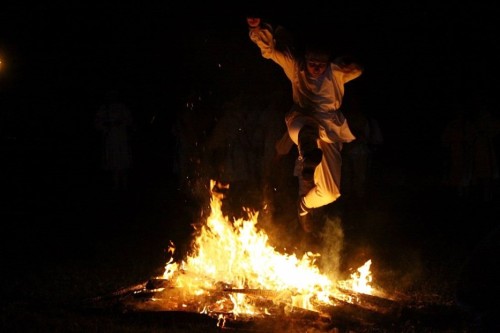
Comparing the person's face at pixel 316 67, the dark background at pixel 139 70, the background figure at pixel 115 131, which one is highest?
the dark background at pixel 139 70

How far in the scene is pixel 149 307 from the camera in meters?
7.00

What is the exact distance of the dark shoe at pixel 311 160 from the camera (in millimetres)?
7555

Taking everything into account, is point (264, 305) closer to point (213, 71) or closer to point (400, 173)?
point (213, 71)

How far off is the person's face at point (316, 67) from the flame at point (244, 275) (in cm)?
212

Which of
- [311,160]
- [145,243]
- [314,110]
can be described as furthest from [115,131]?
[311,160]

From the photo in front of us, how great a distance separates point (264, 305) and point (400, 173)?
13.5 metres

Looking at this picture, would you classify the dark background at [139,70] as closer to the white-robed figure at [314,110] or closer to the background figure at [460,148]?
the background figure at [460,148]

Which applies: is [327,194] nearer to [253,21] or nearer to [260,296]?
[260,296]

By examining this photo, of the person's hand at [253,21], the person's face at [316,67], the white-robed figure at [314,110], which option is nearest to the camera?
the person's hand at [253,21]

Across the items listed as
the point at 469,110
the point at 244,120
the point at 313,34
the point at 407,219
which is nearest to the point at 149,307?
the point at 313,34

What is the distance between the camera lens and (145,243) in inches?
395

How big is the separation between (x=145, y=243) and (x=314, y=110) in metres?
3.67

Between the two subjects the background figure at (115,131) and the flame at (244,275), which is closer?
the flame at (244,275)

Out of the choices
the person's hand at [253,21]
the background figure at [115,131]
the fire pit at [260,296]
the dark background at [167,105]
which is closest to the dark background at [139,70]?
the dark background at [167,105]
